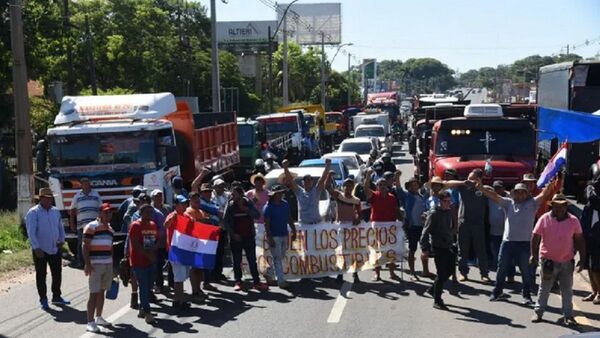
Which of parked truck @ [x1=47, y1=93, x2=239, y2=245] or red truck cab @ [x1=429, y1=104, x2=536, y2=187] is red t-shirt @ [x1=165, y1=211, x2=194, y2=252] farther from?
red truck cab @ [x1=429, y1=104, x2=536, y2=187]

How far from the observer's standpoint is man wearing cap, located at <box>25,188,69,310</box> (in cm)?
1238

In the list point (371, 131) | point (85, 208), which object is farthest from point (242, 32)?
point (85, 208)

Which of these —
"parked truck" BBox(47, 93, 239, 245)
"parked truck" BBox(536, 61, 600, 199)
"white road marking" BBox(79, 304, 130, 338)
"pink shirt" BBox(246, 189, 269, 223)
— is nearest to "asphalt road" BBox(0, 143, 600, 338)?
"white road marking" BBox(79, 304, 130, 338)

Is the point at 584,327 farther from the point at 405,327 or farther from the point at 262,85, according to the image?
the point at 262,85

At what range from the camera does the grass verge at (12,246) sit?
1645 centimetres

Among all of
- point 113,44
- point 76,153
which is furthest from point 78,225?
point 113,44

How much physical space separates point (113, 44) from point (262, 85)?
4229 cm

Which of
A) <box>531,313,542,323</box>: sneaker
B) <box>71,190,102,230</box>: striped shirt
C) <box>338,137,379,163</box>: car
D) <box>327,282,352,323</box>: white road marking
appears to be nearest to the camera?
<box>531,313,542,323</box>: sneaker

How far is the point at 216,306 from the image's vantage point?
12250 millimetres

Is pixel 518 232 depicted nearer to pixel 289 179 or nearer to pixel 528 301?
pixel 528 301

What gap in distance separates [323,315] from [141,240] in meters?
2.53

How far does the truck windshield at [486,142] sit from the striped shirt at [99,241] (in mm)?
9601

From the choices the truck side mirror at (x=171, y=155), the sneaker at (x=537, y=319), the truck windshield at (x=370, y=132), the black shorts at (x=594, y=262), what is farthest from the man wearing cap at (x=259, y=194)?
the truck windshield at (x=370, y=132)

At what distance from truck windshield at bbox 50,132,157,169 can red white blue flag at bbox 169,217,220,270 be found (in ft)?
17.2
